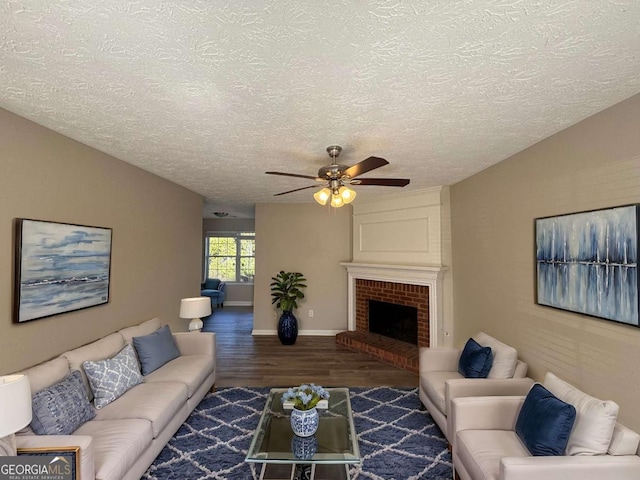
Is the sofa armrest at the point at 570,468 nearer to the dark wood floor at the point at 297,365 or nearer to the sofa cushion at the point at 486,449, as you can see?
the sofa cushion at the point at 486,449

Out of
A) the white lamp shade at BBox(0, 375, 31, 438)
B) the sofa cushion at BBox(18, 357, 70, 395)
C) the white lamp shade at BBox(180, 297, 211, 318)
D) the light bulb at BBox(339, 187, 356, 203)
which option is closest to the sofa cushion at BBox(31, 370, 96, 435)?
the sofa cushion at BBox(18, 357, 70, 395)

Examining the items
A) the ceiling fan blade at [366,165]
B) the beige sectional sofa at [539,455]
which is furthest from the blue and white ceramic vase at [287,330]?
the ceiling fan blade at [366,165]

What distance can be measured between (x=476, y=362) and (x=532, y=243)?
3.84 feet

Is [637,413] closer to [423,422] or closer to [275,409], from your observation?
[423,422]

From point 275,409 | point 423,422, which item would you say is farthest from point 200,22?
point 423,422

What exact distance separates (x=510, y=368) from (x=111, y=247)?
3892 millimetres

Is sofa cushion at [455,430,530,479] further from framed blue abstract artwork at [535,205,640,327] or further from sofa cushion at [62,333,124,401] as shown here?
sofa cushion at [62,333,124,401]

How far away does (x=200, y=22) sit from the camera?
1.29 m

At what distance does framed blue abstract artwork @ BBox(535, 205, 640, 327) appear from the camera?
6.31ft

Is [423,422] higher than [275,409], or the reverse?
[275,409]

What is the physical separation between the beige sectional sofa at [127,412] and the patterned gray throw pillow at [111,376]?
5 centimetres

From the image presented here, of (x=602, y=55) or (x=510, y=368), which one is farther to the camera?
(x=510, y=368)

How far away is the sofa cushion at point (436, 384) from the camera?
2.77m

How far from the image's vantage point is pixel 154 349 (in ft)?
10.6
